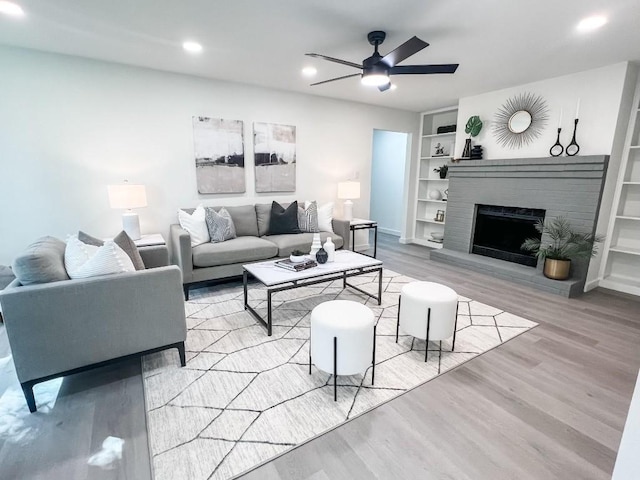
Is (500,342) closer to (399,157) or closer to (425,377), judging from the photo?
(425,377)

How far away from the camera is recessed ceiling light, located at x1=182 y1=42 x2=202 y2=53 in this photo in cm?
287

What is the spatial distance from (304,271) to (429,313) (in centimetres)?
111

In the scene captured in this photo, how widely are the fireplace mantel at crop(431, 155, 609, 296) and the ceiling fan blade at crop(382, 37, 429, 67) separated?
2.68 metres

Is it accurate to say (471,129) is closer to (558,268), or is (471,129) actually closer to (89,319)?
(558,268)

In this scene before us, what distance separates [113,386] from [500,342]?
114 inches

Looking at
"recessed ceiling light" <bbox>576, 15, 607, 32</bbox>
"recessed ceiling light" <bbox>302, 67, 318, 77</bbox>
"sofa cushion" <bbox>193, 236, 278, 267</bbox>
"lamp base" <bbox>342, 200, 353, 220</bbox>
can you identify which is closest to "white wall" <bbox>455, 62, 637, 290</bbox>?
"recessed ceiling light" <bbox>576, 15, 607, 32</bbox>

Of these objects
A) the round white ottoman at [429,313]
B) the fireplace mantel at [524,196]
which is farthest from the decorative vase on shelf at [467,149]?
the round white ottoman at [429,313]

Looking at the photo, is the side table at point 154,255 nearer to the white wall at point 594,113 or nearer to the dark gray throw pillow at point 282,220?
the dark gray throw pillow at point 282,220

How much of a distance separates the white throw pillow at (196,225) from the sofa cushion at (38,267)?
65.1 inches

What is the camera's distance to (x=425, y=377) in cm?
211

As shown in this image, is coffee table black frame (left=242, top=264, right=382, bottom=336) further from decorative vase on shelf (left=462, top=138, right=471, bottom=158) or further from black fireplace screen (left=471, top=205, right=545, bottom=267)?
Result: decorative vase on shelf (left=462, top=138, right=471, bottom=158)

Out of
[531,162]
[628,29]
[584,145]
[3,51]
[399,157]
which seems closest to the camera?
[628,29]

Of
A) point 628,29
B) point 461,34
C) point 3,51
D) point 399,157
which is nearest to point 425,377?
point 461,34

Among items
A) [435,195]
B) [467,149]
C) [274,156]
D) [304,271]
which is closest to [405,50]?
[304,271]
